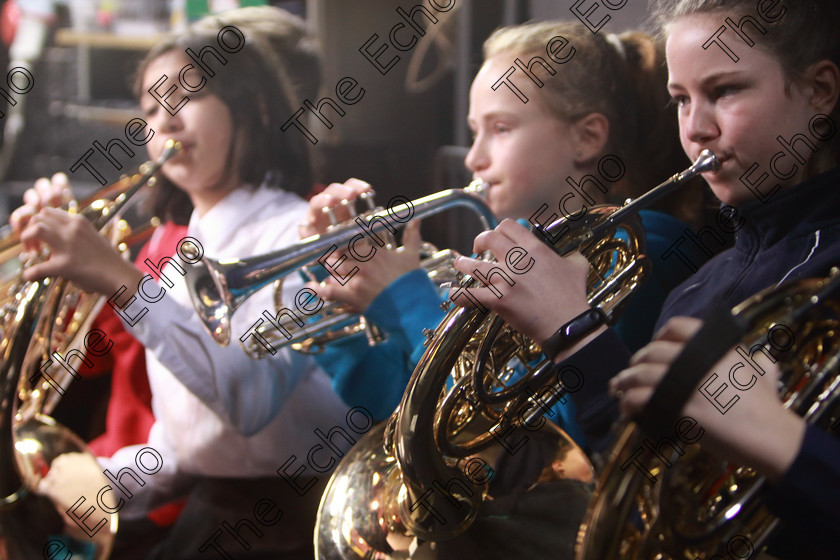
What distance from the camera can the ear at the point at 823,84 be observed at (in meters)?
0.83

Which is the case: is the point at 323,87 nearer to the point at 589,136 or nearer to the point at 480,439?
the point at 589,136

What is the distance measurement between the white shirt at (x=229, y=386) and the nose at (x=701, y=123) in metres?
0.66

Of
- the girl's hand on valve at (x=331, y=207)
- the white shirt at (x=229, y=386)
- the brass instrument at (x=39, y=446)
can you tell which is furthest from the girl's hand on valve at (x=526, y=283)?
the brass instrument at (x=39, y=446)

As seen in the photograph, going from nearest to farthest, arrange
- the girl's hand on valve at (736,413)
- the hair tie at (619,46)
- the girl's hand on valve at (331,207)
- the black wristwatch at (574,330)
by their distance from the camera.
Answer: the girl's hand on valve at (736,413) < the black wristwatch at (574,330) < the hair tie at (619,46) < the girl's hand on valve at (331,207)

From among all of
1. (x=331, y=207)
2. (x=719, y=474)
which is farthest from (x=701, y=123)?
(x=331, y=207)

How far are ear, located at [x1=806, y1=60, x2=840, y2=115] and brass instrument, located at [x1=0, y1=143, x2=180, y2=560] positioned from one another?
1.07m

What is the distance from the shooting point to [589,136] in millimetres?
1087

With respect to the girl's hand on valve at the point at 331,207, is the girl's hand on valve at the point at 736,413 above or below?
below

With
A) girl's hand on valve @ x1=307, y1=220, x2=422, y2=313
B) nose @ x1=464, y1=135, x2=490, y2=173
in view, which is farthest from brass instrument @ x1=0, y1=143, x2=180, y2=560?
nose @ x1=464, y1=135, x2=490, y2=173

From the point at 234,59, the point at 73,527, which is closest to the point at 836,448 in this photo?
the point at 73,527

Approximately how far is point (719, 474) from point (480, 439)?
11.5 inches

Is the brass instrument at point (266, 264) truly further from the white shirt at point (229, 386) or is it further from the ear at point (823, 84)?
the ear at point (823, 84)

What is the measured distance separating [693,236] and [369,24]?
2.29ft

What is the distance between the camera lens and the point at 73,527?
1246 millimetres
